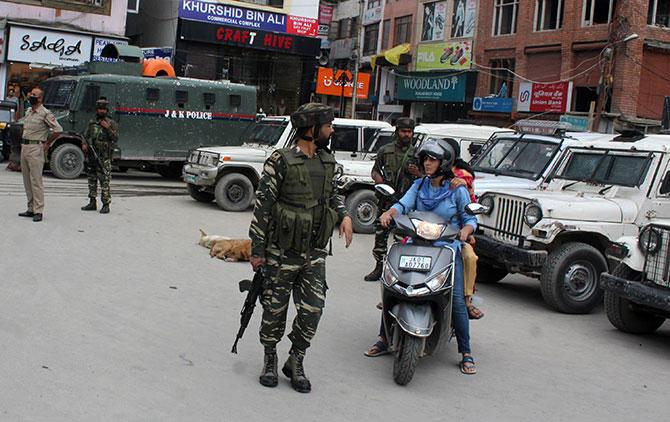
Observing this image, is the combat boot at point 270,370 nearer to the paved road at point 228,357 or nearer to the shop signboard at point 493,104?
the paved road at point 228,357

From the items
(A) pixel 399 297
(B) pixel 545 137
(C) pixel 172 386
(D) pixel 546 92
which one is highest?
(D) pixel 546 92

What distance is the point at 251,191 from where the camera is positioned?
47.9ft

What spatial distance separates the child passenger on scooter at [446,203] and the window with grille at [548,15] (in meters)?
25.3

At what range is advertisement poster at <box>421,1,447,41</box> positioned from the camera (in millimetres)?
36188

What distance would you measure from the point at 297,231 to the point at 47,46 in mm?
24633

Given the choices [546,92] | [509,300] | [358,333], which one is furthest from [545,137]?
[546,92]

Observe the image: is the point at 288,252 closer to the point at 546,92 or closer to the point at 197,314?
the point at 197,314

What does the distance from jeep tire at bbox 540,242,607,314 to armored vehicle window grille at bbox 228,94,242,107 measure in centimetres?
1221

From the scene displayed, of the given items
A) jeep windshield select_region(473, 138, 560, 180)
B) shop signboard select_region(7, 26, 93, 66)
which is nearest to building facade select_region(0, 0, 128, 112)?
shop signboard select_region(7, 26, 93, 66)

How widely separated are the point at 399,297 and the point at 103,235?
6.34 metres

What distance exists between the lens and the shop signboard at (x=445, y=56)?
3400 centimetres

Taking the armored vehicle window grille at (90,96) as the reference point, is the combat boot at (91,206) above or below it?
below

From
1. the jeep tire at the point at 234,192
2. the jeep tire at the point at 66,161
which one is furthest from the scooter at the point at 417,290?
the jeep tire at the point at 66,161

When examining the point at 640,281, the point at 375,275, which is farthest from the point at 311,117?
the point at 375,275
